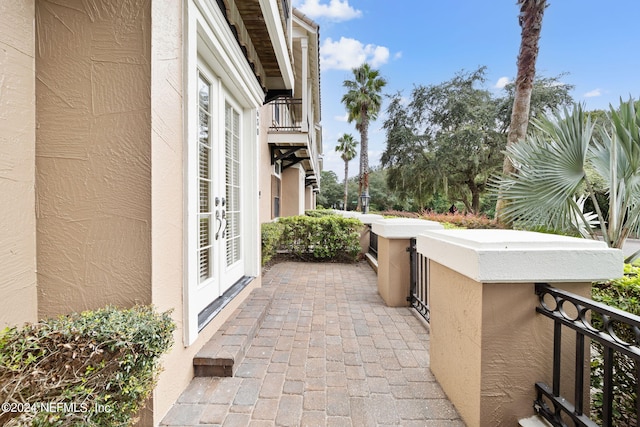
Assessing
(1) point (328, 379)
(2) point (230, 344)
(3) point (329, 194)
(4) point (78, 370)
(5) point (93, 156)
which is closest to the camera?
(4) point (78, 370)

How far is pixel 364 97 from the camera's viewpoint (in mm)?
17750

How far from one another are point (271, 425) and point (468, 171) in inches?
774

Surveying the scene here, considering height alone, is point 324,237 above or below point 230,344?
above

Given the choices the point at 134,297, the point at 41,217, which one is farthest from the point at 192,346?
the point at 41,217

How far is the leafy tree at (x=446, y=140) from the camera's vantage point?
17.1 metres

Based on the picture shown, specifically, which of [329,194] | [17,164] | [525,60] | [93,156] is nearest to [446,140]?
[525,60]

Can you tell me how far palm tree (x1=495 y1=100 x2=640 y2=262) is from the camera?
3.11m

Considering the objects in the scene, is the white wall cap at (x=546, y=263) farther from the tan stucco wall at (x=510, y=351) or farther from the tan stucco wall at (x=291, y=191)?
the tan stucco wall at (x=291, y=191)

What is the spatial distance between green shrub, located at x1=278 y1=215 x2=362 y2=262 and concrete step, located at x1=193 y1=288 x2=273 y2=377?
3.61 m

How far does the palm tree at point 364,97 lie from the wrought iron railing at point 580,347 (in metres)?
16.1

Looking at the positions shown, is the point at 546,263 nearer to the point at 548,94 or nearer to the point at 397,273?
the point at 397,273

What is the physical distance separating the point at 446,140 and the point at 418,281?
54.4 feet

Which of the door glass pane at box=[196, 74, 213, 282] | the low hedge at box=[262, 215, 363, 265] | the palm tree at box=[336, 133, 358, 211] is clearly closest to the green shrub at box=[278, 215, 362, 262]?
the low hedge at box=[262, 215, 363, 265]

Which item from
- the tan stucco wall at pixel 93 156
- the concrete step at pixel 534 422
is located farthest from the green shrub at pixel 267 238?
the concrete step at pixel 534 422
